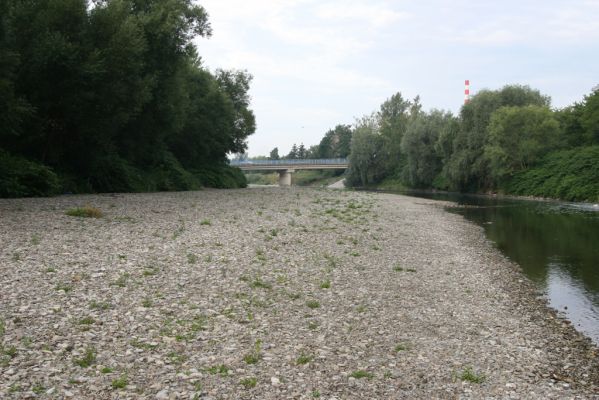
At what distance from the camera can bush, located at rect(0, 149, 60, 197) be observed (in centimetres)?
3166

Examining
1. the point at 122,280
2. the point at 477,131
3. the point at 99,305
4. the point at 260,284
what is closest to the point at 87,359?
the point at 99,305

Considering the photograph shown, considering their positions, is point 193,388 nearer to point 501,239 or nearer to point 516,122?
point 501,239

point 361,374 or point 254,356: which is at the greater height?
point 254,356

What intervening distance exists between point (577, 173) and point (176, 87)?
55974 millimetres

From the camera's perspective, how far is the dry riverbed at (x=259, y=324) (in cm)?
832

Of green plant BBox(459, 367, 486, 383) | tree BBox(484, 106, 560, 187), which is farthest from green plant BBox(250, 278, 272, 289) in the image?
tree BBox(484, 106, 560, 187)

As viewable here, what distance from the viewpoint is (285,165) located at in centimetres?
14500

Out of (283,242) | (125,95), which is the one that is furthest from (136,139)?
(283,242)

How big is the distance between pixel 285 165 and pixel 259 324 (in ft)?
442

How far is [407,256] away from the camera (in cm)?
2119

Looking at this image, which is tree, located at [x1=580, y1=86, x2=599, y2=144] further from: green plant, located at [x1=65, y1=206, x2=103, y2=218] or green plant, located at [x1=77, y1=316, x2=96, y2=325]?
green plant, located at [x1=77, y1=316, x2=96, y2=325]

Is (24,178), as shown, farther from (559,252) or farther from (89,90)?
(559,252)

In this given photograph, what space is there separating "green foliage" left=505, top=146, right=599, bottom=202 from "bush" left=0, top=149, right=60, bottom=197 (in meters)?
61.6

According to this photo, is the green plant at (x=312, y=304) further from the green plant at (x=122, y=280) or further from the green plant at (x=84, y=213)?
the green plant at (x=84, y=213)
